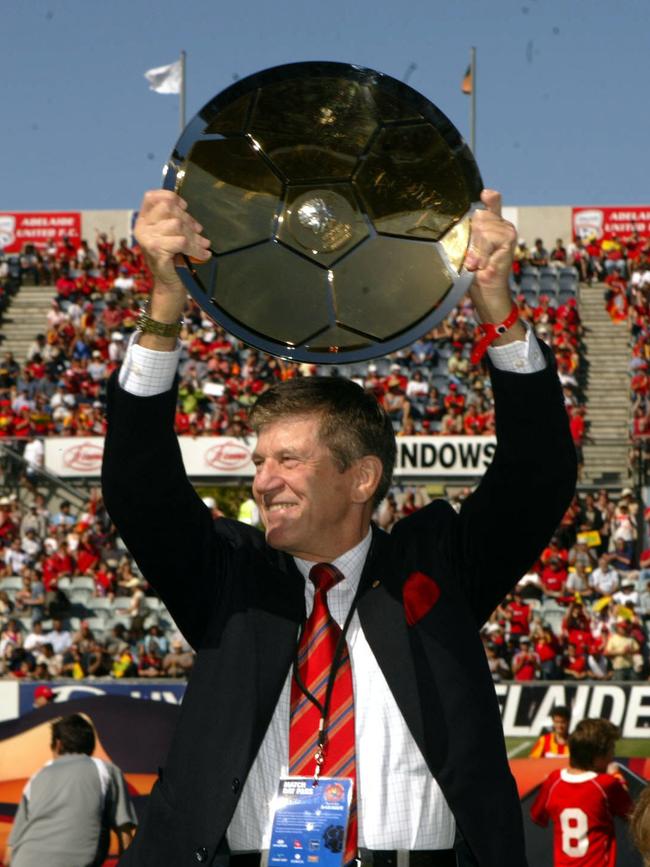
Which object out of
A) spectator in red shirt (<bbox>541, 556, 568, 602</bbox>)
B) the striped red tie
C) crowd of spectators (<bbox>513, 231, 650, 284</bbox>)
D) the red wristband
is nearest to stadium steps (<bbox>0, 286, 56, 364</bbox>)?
crowd of spectators (<bbox>513, 231, 650, 284</bbox>)

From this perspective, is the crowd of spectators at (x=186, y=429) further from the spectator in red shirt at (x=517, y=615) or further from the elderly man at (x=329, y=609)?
the elderly man at (x=329, y=609)

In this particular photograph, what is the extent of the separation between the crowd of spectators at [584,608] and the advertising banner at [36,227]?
754 inches

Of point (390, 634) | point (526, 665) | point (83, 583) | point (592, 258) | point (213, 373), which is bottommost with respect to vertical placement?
point (526, 665)

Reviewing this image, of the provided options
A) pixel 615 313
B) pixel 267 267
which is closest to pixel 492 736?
pixel 267 267

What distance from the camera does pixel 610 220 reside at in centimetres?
3291

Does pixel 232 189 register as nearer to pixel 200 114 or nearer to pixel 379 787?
pixel 200 114

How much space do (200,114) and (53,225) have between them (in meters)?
33.3

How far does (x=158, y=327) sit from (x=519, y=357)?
70 centimetres

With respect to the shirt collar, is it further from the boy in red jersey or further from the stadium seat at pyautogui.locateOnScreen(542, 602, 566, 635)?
the stadium seat at pyautogui.locateOnScreen(542, 602, 566, 635)

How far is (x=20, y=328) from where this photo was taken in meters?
28.1

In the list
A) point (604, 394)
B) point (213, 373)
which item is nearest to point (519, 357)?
point (213, 373)

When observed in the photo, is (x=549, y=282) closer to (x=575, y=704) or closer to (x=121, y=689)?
(x=575, y=704)

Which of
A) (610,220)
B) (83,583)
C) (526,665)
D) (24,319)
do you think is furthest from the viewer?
(610,220)

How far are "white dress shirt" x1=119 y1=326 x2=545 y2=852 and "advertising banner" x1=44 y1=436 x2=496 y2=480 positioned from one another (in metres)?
17.5
